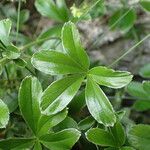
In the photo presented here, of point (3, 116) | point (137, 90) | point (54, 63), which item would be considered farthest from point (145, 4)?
point (3, 116)

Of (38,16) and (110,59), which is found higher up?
(38,16)

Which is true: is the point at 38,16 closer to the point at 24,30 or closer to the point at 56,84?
the point at 24,30

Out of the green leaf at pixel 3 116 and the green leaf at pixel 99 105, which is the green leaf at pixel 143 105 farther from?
the green leaf at pixel 3 116

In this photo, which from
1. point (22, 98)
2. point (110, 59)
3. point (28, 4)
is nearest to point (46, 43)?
point (28, 4)

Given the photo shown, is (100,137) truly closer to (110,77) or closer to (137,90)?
(110,77)

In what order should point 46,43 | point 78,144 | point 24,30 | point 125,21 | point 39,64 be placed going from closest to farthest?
1. point 39,64
2. point 78,144
3. point 46,43
4. point 125,21
5. point 24,30

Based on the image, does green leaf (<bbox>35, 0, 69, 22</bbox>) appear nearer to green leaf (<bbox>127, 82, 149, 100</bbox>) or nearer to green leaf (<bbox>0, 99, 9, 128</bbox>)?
green leaf (<bbox>127, 82, 149, 100</bbox>)
